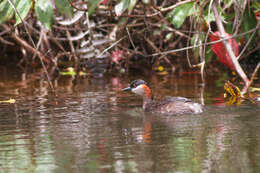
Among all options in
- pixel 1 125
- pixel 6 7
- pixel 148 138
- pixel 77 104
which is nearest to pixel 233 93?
pixel 77 104

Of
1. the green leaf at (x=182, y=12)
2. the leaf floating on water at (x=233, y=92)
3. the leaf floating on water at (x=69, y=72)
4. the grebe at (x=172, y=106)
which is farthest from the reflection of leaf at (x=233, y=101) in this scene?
the leaf floating on water at (x=69, y=72)

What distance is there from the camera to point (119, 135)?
5.61 metres

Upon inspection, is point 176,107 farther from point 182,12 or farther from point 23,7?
point 23,7

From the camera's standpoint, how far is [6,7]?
188 inches

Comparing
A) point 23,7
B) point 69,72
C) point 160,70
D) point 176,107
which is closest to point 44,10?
point 23,7

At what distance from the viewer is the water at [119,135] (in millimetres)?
4500

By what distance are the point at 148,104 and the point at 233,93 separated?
114 cm

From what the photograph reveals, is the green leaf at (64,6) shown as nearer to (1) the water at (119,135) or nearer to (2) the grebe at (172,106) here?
(1) the water at (119,135)

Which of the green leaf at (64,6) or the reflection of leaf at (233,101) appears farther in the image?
the reflection of leaf at (233,101)

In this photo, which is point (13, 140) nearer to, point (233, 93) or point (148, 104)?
point (148, 104)

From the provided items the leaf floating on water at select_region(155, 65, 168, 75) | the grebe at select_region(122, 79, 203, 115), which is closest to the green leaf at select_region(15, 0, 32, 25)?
the grebe at select_region(122, 79, 203, 115)

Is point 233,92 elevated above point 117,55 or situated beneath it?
situated beneath

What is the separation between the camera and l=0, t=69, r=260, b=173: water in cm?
450

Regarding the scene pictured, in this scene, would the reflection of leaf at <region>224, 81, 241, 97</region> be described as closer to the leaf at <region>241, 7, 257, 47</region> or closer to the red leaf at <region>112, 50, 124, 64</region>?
the leaf at <region>241, 7, 257, 47</region>
